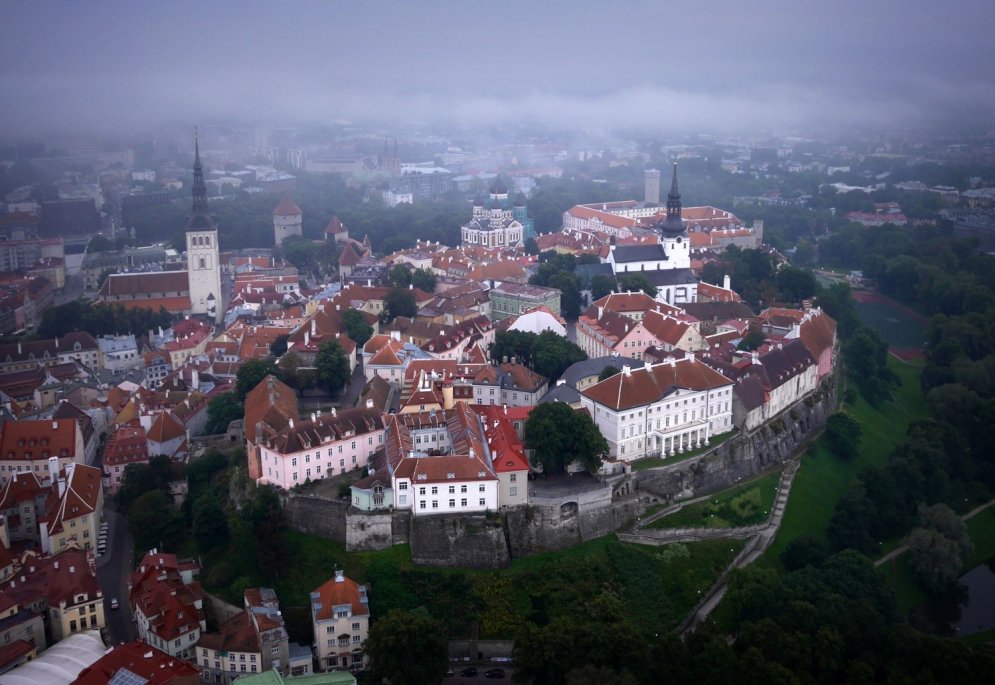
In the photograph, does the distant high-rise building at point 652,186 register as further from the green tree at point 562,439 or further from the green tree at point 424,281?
the green tree at point 562,439

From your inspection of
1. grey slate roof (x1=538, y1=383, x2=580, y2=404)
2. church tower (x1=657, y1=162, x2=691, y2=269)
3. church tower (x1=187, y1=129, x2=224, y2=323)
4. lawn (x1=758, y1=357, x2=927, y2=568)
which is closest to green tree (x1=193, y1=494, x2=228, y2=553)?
grey slate roof (x1=538, y1=383, x2=580, y2=404)

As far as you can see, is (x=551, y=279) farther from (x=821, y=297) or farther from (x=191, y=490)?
(x=191, y=490)

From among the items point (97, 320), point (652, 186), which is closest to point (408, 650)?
point (97, 320)

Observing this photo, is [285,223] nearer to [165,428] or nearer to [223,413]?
[223,413]

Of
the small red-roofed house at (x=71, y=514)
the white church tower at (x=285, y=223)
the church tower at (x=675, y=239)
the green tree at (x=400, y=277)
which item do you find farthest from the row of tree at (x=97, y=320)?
the white church tower at (x=285, y=223)

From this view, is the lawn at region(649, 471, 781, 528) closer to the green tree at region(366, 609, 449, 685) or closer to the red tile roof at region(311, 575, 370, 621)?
the green tree at region(366, 609, 449, 685)

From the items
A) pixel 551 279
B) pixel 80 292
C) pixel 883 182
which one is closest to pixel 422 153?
pixel 883 182
